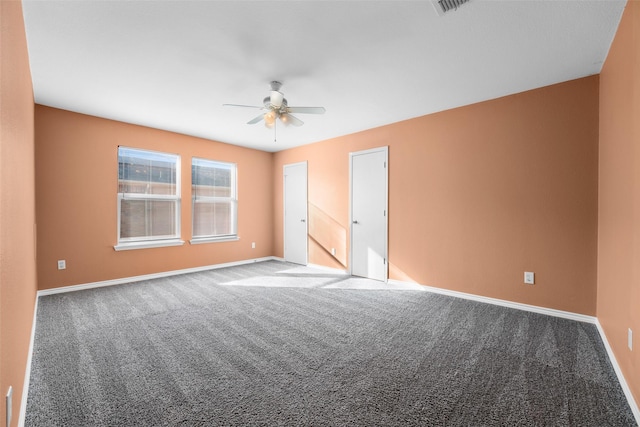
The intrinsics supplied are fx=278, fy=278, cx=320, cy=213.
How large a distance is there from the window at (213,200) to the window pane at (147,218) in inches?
16.1

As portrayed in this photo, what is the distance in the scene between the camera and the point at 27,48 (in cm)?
229

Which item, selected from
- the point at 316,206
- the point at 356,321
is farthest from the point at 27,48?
the point at 316,206

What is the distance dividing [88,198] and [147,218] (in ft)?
2.70

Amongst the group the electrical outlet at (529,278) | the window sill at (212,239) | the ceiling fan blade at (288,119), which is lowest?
the electrical outlet at (529,278)

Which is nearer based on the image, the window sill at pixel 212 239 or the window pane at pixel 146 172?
the window pane at pixel 146 172

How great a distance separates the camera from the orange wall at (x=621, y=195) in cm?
168

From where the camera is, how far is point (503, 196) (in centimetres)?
332

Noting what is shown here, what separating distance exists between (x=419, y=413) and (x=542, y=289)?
2414 millimetres

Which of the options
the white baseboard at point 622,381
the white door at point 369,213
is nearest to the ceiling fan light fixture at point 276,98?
the white door at point 369,213

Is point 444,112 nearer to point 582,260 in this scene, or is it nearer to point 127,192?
point 582,260

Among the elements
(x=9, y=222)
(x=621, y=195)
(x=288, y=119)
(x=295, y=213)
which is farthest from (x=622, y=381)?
(x=295, y=213)

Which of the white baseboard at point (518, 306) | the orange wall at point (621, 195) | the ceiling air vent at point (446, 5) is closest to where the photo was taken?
the orange wall at point (621, 195)

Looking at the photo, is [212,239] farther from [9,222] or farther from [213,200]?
[9,222]

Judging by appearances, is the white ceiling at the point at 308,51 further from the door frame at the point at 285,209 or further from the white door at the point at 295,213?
the white door at the point at 295,213
